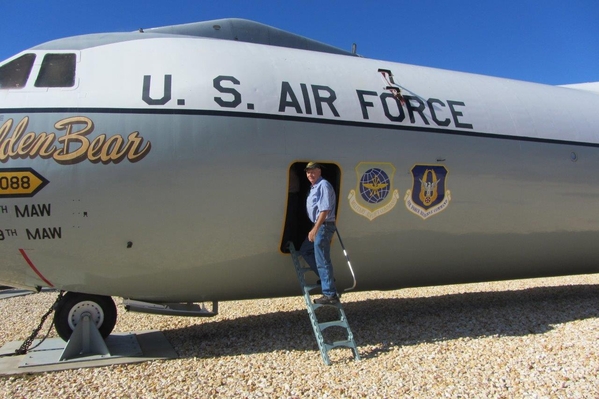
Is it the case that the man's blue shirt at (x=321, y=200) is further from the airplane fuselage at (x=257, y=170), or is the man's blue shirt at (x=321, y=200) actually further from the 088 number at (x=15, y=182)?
the 088 number at (x=15, y=182)

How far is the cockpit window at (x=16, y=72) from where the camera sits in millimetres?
5535

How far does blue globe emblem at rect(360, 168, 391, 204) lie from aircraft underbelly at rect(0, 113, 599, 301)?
0.08m

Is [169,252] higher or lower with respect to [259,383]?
higher

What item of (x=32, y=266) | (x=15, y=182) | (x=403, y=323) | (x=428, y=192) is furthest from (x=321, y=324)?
(x=15, y=182)

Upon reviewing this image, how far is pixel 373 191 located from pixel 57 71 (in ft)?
13.4

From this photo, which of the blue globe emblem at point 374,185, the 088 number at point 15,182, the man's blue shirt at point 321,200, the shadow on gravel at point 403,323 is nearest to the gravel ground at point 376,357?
the shadow on gravel at point 403,323

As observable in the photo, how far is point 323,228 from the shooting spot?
5.90m

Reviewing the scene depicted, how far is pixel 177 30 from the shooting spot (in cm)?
715

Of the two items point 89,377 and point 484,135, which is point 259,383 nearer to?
point 89,377

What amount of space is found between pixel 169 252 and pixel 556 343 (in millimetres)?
4828

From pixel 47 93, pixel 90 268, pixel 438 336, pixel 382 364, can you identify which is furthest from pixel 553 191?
pixel 47 93

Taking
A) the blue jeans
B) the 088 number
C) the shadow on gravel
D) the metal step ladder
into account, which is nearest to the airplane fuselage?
the 088 number

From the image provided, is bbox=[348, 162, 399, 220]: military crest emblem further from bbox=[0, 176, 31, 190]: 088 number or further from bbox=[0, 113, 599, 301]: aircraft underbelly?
bbox=[0, 176, 31, 190]: 088 number

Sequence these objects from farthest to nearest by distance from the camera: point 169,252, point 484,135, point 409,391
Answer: point 484,135 < point 169,252 < point 409,391
